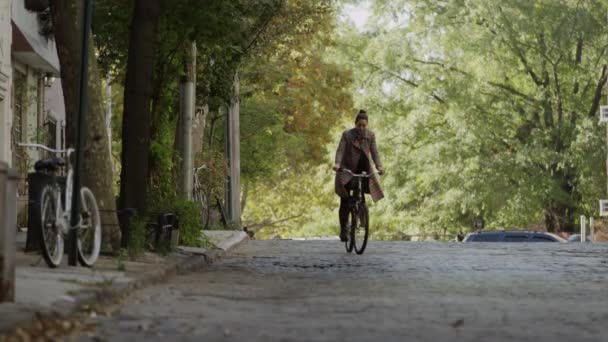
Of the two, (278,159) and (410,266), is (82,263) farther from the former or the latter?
(278,159)

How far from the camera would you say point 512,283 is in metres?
14.1

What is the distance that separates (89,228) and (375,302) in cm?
405

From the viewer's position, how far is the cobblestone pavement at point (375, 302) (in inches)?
364

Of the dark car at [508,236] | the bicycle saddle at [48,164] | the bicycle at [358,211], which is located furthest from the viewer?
the dark car at [508,236]

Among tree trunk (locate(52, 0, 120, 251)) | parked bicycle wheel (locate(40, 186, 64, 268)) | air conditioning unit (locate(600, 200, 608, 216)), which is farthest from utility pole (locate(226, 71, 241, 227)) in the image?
parked bicycle wheel (locate(40, 186, 64, 268))

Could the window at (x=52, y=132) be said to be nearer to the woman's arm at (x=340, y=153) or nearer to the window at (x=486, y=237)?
the window at (x=486, y=237)

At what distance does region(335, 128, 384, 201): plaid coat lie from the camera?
64.8ft

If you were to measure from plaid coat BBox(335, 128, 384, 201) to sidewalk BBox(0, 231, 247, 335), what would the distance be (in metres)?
2.76

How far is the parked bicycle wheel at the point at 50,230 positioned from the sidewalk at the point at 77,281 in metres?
0.12

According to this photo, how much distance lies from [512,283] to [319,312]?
401 centimetres

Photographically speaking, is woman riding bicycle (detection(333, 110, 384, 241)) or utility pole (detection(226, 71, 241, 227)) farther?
utility pole (detection(226, 71, 241, 227))

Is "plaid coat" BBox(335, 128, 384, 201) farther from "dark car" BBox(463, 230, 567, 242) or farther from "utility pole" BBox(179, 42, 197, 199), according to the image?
"dark car" BBox(463, 230, 567, 242)

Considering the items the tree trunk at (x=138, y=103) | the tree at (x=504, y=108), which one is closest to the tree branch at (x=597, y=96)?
the tree at (x=504, y=108)

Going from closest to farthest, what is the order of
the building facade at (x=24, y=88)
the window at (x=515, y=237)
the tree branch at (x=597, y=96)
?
the building facade at (x=24, y=88) → the window at (x=515, y=237) → the tree branch at (x=597, y=96)
